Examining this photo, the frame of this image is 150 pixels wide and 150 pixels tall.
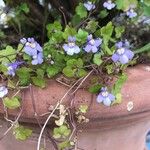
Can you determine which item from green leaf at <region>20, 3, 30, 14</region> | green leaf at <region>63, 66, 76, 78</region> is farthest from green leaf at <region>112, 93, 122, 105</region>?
green leaf at <region>20, 3, 30, 14</region>

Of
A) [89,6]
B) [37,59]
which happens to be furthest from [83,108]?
[89,6]

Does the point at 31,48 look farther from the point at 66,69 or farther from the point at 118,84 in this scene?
the point at 118,84

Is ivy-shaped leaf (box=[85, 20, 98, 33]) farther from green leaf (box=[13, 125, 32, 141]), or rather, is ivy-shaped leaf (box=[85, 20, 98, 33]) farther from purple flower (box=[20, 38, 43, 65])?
green leaf (box=[13, 125, 32, 141])

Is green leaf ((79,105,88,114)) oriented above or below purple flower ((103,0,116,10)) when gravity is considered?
below

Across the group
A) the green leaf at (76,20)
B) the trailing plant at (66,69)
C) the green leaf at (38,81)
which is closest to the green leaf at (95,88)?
the trailing plant at (66,69)

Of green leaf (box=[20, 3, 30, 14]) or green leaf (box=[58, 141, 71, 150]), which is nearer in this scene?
green leaf (box=[58, 141, 71, 150])

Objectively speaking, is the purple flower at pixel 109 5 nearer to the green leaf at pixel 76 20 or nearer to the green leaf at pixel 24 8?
the green leaf at pixel 76 20

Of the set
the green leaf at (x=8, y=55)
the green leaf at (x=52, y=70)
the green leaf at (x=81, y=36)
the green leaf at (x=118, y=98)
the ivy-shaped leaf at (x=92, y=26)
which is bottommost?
the green leaf at (x=118, y=98)
